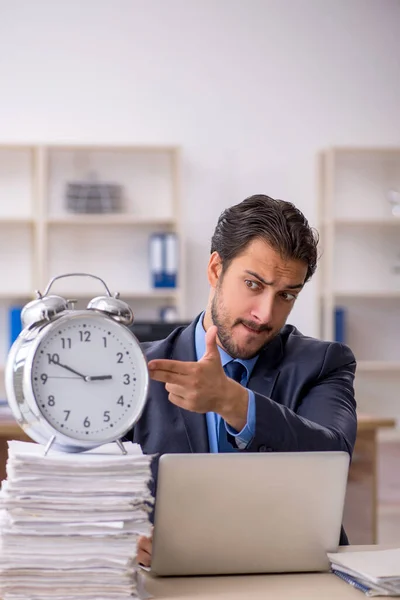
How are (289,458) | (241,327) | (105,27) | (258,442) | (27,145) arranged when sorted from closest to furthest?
(289,458)
(258,442)
(241,327)
(27,145)
(105,27)

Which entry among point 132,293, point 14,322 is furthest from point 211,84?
point 14,322

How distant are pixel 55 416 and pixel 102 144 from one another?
408 cm

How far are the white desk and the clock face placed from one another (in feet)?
0.84

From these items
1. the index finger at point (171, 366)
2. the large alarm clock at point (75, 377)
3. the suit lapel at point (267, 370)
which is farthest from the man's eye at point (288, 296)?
the large alarm clock at point (75, 377)

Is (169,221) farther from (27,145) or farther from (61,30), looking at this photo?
(61,30)

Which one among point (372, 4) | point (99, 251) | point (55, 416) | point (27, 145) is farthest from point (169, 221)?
point (55, 416)

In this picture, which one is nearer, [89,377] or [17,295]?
[89,377]

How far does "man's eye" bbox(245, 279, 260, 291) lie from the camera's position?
1.96 meters

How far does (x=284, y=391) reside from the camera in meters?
1.99

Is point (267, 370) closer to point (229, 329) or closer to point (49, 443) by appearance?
point (229, 329)

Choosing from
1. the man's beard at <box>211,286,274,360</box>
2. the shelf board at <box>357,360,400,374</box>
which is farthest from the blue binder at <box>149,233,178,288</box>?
the man's beard at <box>211,286,274,360</box>

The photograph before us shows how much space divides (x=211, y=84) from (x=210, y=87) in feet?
0.06

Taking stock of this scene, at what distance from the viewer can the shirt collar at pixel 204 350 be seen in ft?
6.64

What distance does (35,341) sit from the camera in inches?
49.2
